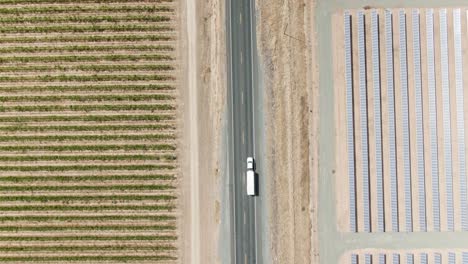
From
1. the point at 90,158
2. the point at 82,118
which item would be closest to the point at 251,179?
the point at 90,158

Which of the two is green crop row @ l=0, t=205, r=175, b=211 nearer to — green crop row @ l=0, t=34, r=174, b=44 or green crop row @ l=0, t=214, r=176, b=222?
green crop row @ l=0, t=214, r=176, b=222

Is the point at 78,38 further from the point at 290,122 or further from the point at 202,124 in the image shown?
the point at 290,122

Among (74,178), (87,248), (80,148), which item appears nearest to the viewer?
(87,248)

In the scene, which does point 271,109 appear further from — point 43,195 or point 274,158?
point 43,195

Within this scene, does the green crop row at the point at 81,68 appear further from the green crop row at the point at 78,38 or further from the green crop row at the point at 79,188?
the green crop row at the point at 79,188

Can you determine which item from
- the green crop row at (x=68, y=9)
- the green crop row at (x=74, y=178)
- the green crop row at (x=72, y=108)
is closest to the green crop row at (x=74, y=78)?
the green crop row at (x=72, y=108)

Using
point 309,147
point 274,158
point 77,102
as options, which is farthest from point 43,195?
point 309,147

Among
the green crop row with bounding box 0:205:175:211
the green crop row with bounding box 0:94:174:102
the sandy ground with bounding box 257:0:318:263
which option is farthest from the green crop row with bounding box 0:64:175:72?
the green crop row with bounding box 0:205:175:211
